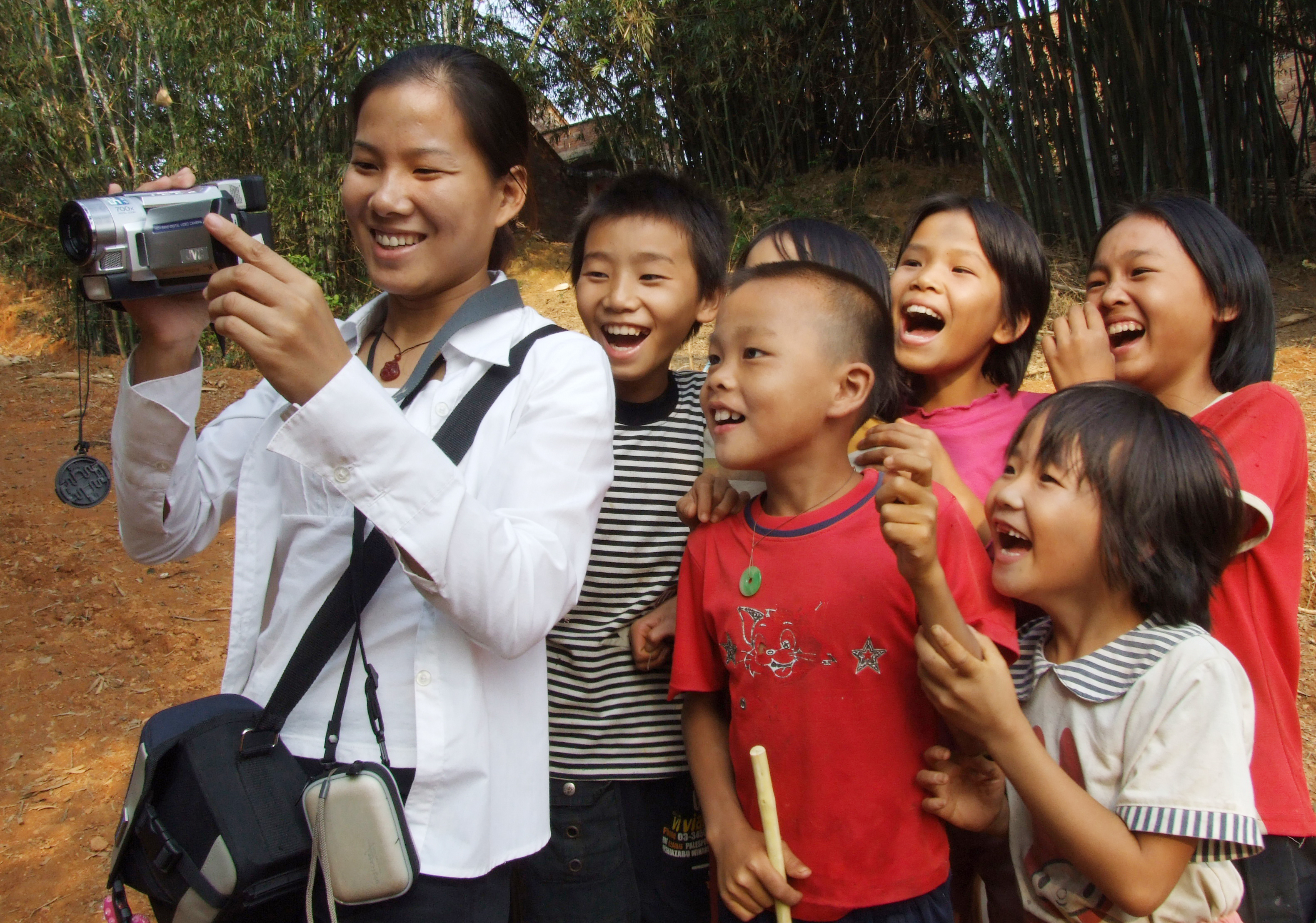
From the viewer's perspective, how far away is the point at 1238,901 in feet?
4.12

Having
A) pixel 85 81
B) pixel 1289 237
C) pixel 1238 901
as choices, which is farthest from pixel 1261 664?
pixel 85 81

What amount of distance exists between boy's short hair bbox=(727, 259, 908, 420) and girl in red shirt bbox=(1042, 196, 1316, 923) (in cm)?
32

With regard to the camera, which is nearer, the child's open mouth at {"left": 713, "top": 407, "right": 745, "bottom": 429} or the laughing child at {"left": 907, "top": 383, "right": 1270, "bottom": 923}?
the laughing child at {"left": 907, "top": 383, "right": 1270, "bottom": 923}

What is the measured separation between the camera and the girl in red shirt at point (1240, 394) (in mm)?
1316

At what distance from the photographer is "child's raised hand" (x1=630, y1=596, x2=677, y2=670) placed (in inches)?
58.3

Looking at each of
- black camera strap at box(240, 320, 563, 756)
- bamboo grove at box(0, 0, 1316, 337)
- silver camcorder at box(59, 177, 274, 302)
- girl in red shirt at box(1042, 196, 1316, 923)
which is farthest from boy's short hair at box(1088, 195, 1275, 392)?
bamboo grove at box(0, 0, 1316, 337)

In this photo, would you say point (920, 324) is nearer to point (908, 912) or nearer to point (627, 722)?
point (627, 722)

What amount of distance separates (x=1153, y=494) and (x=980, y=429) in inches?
13.7

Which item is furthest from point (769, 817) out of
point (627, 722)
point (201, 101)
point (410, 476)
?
point (201, 101)

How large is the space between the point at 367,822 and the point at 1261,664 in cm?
122

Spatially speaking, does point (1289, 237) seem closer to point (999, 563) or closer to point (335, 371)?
point (999, 563)

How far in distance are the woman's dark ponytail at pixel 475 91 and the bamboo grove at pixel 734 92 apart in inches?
197

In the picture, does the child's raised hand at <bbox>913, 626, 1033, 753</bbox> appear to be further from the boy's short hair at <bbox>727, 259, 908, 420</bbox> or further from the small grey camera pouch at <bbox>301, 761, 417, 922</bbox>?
the small grey camera pouch at <bbox>301, 761, 417, 922</bbox>

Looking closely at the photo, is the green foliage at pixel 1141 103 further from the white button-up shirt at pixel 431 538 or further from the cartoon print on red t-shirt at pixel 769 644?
the white button-up shirt at pixel 431 538
